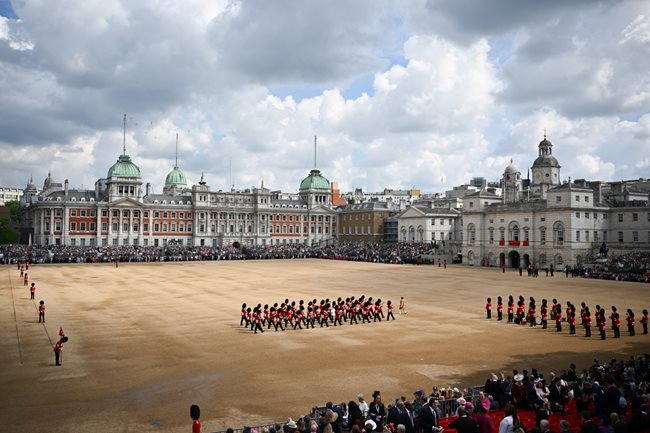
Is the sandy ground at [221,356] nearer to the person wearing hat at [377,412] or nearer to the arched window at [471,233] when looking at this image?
the person wearing hat at [377,412]

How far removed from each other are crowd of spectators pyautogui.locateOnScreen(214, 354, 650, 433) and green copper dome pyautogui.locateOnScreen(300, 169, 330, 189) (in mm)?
115191

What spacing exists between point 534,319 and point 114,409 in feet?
76.9

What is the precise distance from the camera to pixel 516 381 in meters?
15.6

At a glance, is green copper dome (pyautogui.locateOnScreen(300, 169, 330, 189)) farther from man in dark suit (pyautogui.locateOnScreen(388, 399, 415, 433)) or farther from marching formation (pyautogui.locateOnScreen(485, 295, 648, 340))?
man in dark suit (pyautogui.locateOnScreen(388, 399, 415, 433))

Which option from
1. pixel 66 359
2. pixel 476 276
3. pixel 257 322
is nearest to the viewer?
pixel 66 359

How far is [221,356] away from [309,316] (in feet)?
26.2

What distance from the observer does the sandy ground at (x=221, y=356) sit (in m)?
16.4

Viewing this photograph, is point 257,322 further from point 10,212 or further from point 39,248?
point 10,212

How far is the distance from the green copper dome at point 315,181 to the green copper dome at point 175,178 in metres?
34.2

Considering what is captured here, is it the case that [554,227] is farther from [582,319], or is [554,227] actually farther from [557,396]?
[557,396]

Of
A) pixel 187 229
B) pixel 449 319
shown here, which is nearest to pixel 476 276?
pixel 449 319

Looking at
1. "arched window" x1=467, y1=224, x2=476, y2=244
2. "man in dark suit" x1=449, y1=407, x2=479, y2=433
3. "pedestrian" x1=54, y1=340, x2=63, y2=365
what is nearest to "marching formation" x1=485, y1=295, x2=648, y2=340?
"man in dark suit" x1=449, y1=407, x2=479, y2=433

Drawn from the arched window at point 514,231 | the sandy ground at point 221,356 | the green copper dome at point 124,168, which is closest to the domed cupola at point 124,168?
the green copper dome at point 124,168

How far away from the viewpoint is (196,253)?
9269 centimetres
